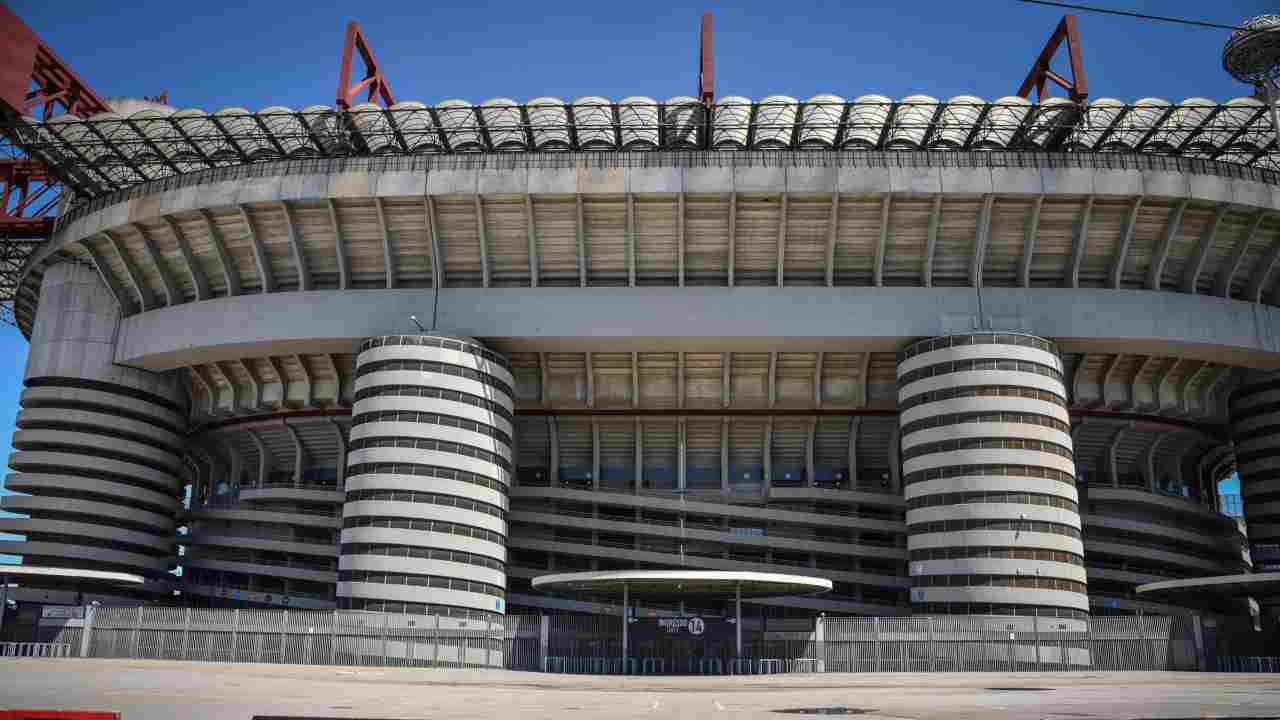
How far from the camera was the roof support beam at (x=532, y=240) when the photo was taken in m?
49.9

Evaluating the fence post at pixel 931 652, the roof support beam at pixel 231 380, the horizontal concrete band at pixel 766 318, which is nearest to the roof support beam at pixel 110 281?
the roof support beam at pixel 231 380

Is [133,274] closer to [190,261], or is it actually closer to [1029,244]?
[190,261]

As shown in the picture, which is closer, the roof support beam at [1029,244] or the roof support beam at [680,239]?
the roof support beam at [1029,244]

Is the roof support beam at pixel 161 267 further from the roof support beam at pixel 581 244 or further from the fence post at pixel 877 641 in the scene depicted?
the fence post at pixel 877 641

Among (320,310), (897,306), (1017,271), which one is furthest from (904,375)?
(320,310)

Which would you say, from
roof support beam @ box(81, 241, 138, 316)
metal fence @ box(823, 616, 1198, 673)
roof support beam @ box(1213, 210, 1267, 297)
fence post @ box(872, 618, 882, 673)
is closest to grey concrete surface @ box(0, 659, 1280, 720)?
metal fence @ box(823, 616, 1198, 673)

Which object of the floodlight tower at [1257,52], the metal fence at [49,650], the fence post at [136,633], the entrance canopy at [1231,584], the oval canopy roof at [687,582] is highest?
the floodlight tower at [1257,52]

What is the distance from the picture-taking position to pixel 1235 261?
51906 millimetres

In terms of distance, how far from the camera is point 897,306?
2018 inches

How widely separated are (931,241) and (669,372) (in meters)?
16.0

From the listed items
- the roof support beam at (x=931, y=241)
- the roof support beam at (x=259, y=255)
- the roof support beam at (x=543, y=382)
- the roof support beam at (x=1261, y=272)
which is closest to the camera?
the roof support beam at (x=931, y=241)

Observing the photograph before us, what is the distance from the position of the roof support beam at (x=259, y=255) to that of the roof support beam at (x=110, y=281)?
9871mm

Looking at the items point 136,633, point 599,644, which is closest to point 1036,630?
point 599,644

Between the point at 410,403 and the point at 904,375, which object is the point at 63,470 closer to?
the point at 410,403
